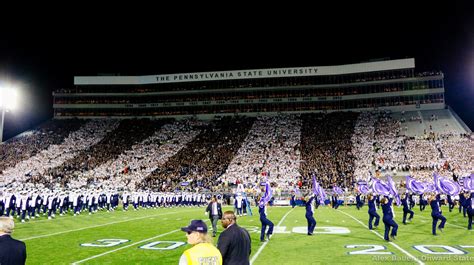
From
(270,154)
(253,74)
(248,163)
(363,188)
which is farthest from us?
(253,74)

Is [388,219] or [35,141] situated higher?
[35,141]


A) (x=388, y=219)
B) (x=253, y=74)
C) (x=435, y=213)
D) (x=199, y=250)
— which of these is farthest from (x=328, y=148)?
(x=199, y=250)

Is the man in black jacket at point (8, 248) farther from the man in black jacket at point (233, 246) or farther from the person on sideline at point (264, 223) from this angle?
the person on sideline at point (264, 223)

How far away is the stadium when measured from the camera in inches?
604

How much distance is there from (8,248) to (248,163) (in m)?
50.9

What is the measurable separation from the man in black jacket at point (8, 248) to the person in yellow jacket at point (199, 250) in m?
2.32

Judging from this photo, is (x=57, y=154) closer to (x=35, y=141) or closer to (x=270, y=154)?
(x=35, y=141)

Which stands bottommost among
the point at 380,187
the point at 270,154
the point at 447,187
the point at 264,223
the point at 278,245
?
the point at 278,245

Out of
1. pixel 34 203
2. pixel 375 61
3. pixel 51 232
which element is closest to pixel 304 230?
pixel 51 232

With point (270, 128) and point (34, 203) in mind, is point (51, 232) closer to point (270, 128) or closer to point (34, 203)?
point (34, 203)

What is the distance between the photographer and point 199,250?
4.30m

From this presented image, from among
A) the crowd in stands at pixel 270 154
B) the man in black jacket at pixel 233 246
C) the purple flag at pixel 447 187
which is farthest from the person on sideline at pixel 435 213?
the crowd in stands at pixel 270 154

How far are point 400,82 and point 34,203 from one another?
6095cm

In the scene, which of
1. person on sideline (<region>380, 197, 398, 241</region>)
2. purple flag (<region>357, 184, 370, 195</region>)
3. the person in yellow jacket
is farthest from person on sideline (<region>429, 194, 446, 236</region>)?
purple flag (<region>357, 184, 370, 195</region>)
